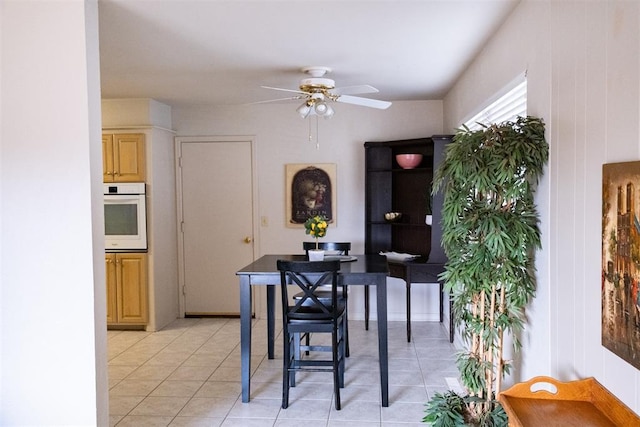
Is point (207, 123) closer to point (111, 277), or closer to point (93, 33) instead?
point (111, 277)

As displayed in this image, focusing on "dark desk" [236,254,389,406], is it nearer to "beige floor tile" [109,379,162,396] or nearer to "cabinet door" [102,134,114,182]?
"beige floor tile" [109,379,162,396]

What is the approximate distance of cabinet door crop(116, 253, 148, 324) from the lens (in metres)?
5.34

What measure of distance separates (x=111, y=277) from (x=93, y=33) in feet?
11.2

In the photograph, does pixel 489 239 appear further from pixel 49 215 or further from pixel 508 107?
pixel 49 215

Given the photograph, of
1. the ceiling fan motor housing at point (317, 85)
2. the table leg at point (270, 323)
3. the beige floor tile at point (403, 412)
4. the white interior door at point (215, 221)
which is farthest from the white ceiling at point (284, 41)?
the beige floor tile at point (403, 412)

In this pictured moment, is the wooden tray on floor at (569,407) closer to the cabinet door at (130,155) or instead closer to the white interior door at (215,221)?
the white interior door at (215,221)

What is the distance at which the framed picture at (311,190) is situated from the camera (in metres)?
5.69

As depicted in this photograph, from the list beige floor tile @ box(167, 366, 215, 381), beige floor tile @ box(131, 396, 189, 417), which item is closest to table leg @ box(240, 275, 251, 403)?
beige floor tile @ box(131, 396, 189, 417)

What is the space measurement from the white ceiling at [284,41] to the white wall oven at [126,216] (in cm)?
103

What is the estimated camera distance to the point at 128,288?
5.37m

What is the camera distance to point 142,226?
17.4 feet

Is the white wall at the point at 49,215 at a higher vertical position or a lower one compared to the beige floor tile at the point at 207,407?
higher

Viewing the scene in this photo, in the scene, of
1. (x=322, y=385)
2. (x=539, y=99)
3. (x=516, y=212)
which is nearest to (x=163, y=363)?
(x=322, y=385)

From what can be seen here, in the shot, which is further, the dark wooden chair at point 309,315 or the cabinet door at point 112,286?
the cabinet door at point 112,286
